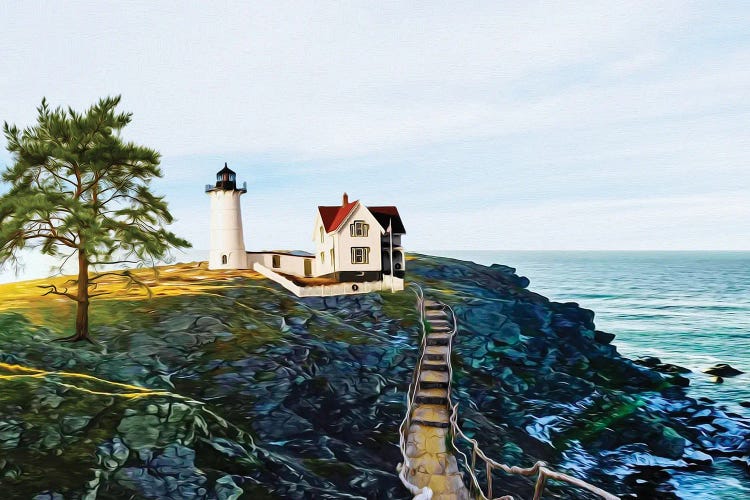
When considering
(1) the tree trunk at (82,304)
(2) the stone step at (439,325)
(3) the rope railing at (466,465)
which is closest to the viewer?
(3) the rope railing at (466,465)

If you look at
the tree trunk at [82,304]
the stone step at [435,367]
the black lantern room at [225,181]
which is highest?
the black lantern room at [225,181]

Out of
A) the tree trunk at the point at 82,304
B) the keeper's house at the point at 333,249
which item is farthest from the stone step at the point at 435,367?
the tree trunk at the point at 82,304

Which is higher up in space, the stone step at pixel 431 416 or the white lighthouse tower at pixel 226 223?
the white lighthouse tower at pixel 226 223

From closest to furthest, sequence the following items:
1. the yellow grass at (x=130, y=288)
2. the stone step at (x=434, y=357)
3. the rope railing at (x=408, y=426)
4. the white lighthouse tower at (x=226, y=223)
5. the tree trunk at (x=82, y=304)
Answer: the rope railing at (x=408, y=426)
the tree trunk at (x=82, y=304)
the stone step at (x=434, y=357)
the yellow grass at (x=130, y=288)
the white lighthouse tower at (x=226, y=223)

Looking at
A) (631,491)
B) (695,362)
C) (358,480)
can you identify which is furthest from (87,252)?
(695,362)

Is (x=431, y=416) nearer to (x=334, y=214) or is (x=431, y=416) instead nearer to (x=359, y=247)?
(x=359, y=247)

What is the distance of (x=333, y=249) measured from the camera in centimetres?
3697

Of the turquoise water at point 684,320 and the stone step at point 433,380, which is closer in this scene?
the stone step at point 433,380

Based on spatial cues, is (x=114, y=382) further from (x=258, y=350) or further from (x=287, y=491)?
(x=287, y=491)

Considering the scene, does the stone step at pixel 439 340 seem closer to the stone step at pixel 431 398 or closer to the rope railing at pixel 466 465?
the rope railing at pixel 466 465

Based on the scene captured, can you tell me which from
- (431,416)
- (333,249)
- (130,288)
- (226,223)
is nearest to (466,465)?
(431,416)

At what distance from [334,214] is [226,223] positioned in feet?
27.9

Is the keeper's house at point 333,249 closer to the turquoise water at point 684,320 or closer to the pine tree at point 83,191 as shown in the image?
the pine tree at point 83,191

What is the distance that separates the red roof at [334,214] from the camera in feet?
119
